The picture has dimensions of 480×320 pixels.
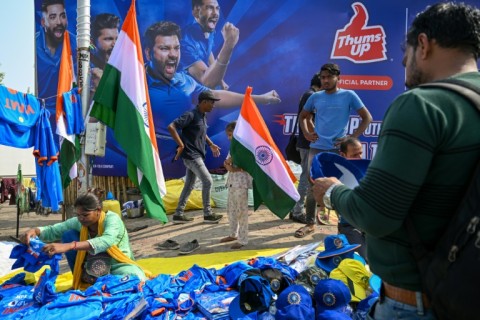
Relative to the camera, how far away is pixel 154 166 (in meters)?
4.86

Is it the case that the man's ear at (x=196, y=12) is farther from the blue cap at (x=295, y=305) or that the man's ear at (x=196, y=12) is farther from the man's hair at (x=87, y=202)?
the blue cap at (x=295, y=305)

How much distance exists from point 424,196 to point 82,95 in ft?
17.8

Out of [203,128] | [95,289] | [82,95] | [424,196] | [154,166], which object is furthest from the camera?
[203,128]

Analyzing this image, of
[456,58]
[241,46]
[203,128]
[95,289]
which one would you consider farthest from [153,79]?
[456,58]

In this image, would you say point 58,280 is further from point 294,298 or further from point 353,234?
point 353,234

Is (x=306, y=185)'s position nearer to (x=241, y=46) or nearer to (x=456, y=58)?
(x=241, y=46)

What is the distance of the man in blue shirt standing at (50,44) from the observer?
880cm

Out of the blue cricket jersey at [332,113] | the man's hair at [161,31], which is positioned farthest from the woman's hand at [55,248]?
the man's hair at [161,31]

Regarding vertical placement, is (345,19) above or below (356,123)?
above

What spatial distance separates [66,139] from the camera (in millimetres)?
6090

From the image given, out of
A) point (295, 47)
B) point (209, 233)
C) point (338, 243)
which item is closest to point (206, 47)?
point (295, 47)

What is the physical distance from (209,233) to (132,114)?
2219 millimetres

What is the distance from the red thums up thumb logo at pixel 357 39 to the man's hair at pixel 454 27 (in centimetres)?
748

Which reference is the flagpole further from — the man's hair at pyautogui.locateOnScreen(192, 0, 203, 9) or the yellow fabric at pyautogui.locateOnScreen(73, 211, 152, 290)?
the man's hair at pyautogui.locateOnScreen(192, 0, 203, 9)
